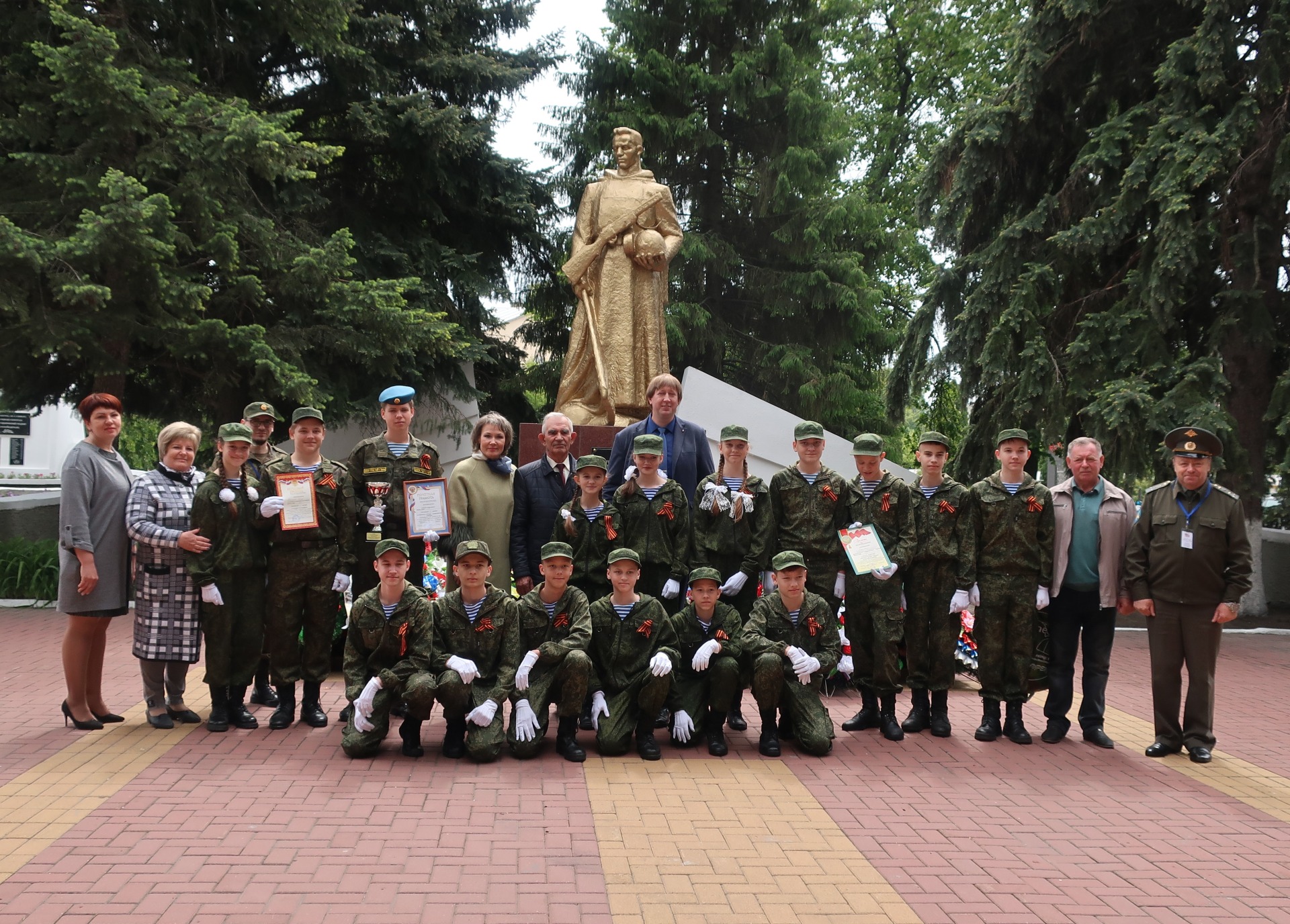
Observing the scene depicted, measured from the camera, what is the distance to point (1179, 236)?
1162cm

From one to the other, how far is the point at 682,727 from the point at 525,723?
0.94m

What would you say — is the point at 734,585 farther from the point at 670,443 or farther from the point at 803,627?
the point at 670,443

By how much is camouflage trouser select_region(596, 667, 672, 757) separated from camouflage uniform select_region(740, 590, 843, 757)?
558 millimetres

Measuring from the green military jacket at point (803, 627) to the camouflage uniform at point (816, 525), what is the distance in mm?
325

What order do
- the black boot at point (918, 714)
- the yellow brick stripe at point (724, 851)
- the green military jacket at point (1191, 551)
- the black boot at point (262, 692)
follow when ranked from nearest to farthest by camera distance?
the yellow brick stripe at point (724, 851) → the green military jacket at point (1191, 551) → the black boot at point (918, 714) → the black boot at point (262, 692)

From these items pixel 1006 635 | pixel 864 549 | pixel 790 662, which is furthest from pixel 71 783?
pixel 1006 635

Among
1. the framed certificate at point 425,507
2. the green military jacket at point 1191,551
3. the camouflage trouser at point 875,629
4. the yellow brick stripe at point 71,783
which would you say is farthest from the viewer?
the framed certificate at point 425,507

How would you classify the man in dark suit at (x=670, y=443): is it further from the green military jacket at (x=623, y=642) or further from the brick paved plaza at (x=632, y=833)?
the brick paved plaza at (x=632, y=833)

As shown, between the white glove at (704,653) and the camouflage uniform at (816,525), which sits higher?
the camouflage uniform at (816,525)

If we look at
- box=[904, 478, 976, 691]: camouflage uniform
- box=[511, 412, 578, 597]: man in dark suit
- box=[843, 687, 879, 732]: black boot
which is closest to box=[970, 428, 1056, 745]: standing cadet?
box=[904, 478, 976, 691]: camouflage uniform

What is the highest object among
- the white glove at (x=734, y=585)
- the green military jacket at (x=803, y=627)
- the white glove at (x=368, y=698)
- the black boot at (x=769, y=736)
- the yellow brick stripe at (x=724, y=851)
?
the white glove at (x=734, y=585)

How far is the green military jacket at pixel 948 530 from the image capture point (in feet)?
22.0

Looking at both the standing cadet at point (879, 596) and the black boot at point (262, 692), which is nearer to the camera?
the standing cadet at point (879, 596)

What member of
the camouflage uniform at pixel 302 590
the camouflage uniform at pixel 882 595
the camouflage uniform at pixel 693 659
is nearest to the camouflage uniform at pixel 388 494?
the camouflage uniform at pixel 302 590
